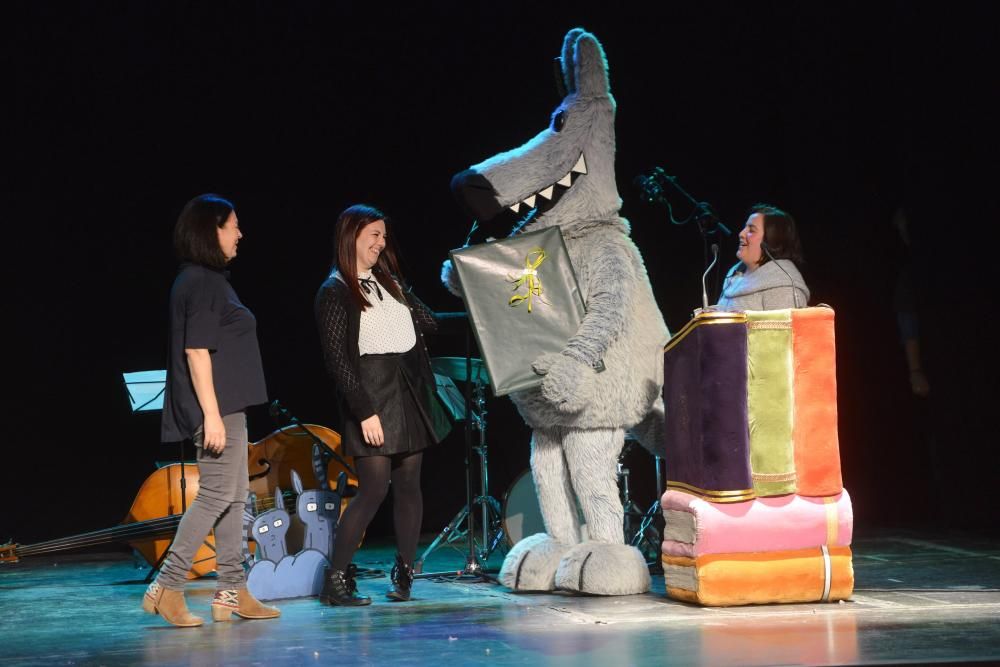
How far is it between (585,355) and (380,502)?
83 centimetres

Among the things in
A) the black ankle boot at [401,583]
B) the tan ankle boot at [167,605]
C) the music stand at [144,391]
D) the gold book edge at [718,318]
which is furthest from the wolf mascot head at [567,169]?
the music stand at [144,391]

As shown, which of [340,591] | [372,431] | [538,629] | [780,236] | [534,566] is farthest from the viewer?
[780,236]

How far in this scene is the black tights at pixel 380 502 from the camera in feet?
11.9

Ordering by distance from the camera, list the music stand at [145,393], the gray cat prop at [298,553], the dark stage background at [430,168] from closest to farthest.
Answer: the gray cat prop at [298,553], the music stand at [145,393], the dark stage background at [430,168]

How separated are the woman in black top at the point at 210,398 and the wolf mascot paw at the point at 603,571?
968 mm

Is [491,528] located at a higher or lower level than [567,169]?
lower

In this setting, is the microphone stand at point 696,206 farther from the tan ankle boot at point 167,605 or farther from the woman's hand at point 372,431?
the tan ankle boot at point 167,605

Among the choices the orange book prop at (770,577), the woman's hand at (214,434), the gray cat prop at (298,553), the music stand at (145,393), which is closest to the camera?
the woman's hand at (214,434)

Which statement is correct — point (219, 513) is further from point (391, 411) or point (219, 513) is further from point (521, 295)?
point (521, 295)

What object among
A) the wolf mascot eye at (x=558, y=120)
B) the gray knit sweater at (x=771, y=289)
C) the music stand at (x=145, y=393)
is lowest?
the music stand at (x=145, y=393)

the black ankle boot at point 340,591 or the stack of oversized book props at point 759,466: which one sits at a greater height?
the stack of oversized book props at point 759,466

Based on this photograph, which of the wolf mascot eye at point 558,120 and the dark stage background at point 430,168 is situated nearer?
the wolf mascot eye at point 558,120

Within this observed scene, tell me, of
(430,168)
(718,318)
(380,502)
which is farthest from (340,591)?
(430,168)

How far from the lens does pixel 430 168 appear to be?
5.86 meters
